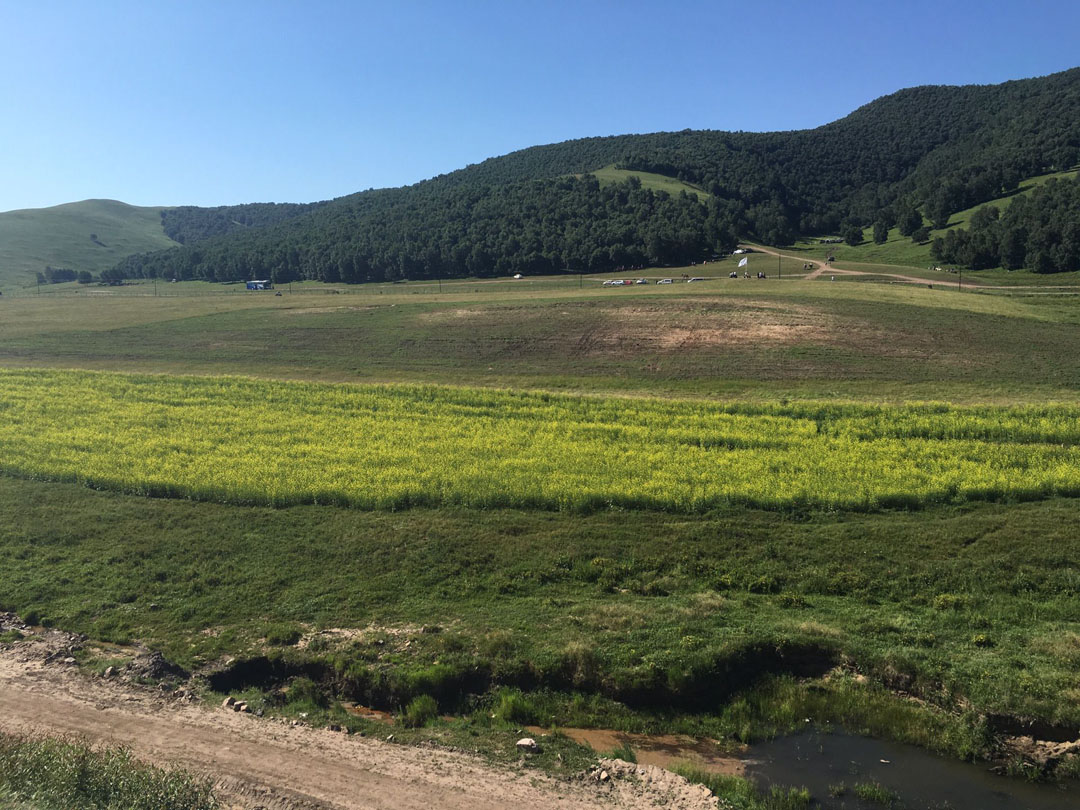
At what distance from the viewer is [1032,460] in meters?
24.3

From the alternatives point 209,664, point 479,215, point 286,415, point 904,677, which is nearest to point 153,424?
point 286,415

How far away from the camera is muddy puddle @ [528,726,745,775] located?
1191 centimetres

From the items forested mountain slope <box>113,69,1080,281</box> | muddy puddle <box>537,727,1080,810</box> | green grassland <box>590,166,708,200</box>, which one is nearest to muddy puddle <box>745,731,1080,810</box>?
muddy puddle <box>537,727,1080,810</box>

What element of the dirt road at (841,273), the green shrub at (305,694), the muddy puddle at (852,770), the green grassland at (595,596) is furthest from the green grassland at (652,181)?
the muddy puddle at (852,770)

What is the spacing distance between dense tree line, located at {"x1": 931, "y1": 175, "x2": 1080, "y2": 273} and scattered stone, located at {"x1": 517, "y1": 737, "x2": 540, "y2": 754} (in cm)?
9226

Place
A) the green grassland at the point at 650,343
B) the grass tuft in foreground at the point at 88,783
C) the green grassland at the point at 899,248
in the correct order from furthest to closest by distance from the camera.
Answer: the green grassland at the point at 899,248 → the green grassland at the point at 650,343 → the grass tuft in foreground at the point at 88,783

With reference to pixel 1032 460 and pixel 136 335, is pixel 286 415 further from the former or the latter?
pixel 136 335

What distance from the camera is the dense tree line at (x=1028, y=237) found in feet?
265

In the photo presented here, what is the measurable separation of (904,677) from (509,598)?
8.44 metres

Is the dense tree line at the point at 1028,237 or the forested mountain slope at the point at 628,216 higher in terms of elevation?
the forested mountain slope at the point at 628,216

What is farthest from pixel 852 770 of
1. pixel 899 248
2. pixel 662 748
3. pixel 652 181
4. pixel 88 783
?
pixel 652 181

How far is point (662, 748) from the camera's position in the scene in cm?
1238

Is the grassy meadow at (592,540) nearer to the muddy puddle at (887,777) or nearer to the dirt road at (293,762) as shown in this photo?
the muddy puddle at (887,777)

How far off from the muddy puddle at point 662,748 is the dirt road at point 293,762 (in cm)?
88
